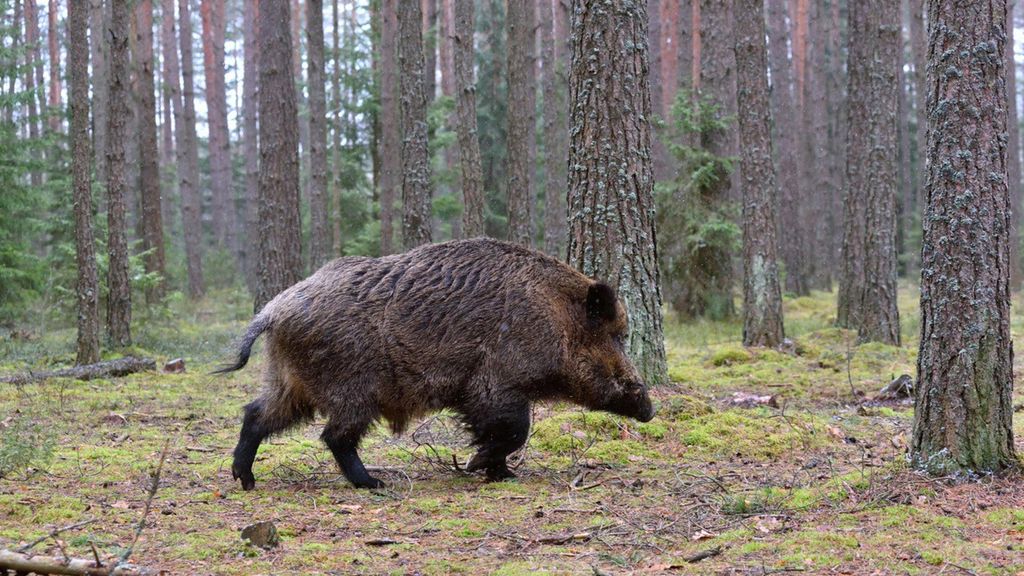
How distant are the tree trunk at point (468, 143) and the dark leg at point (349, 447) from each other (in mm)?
11731

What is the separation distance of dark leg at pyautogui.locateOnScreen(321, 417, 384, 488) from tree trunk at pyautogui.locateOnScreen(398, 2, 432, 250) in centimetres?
1021

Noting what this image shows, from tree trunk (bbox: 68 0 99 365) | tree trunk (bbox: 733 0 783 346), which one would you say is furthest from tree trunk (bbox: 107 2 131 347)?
tree trunk (bbox: 733 0 783 346)

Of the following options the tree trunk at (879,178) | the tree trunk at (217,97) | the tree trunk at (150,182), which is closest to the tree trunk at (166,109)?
the tree trunk at (217,97)

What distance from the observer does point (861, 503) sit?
18.0ft

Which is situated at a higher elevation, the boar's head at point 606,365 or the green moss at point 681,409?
the boar's head at point 606,365

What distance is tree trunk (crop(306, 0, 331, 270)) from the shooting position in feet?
79.0

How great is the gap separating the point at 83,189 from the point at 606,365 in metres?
8.79

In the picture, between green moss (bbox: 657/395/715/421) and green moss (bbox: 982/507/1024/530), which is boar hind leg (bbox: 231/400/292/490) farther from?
green moss (bbox: 982/507/1024/530)

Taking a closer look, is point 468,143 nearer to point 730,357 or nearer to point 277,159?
point 277,159

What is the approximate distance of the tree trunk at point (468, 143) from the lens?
18312 millimetres

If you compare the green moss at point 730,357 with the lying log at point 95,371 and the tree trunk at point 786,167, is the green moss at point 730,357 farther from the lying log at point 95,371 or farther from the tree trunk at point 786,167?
the tree trunk at point 786,167

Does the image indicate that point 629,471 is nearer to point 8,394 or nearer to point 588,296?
point 588,296

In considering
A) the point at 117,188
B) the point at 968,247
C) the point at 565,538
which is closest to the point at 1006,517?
the point at 968,247

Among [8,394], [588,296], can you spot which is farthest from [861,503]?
[8,394]
